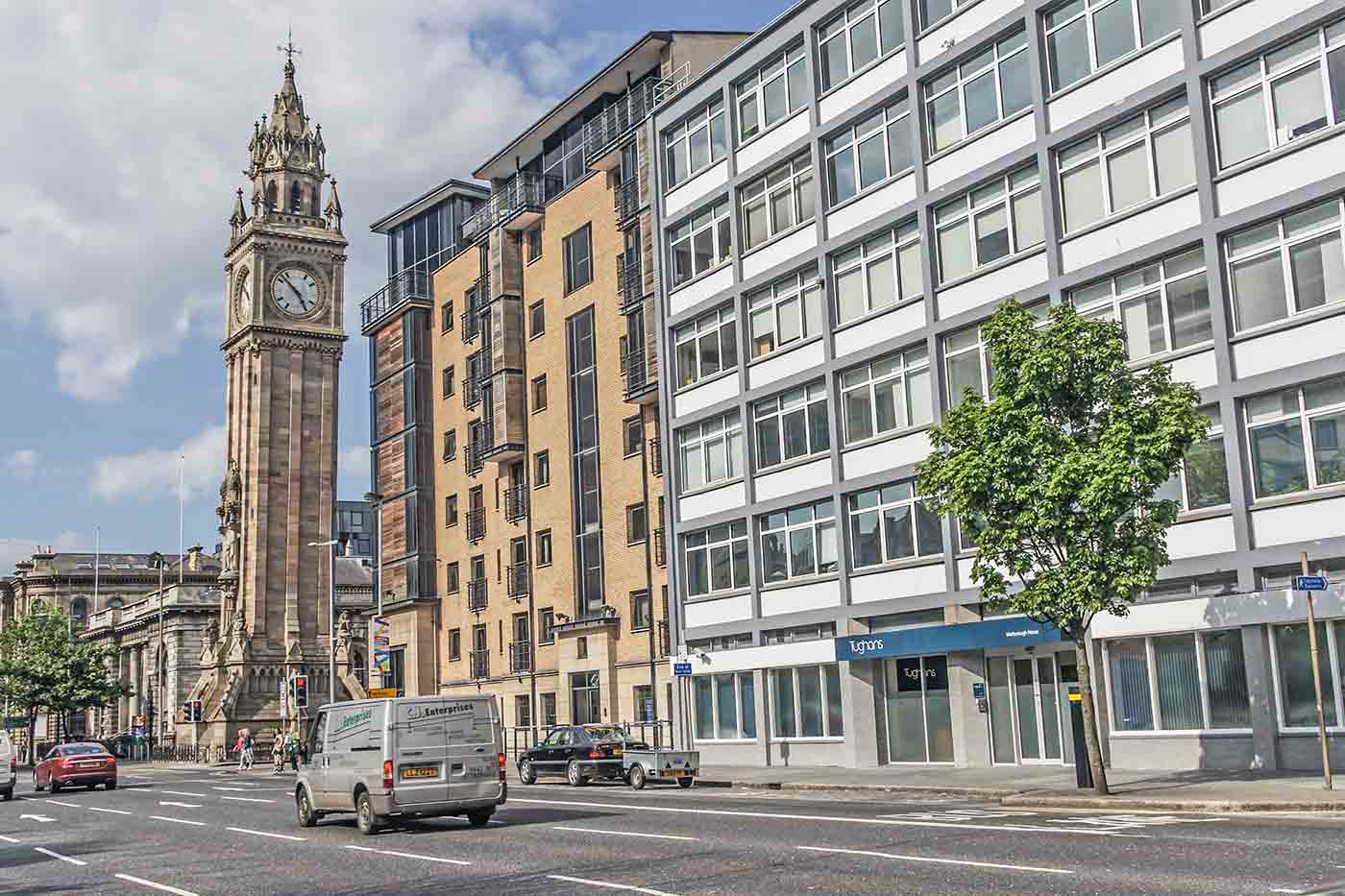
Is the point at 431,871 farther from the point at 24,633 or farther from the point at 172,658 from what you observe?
the point at 172,658

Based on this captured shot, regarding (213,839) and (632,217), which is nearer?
(213,839)

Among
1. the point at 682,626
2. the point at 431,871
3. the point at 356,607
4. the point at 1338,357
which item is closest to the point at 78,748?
the point at 682,626

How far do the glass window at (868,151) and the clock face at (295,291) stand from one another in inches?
2292

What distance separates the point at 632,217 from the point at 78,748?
83.9 feet

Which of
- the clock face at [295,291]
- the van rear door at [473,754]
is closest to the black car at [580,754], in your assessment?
the van rear door at [473,754]

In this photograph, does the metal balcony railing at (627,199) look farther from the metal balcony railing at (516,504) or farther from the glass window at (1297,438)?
the glass window at (1297,438)

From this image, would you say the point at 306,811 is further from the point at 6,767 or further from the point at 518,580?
the point at 518,580

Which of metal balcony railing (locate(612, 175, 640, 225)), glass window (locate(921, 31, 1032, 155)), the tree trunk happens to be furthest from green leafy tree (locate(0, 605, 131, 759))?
the tree trunk

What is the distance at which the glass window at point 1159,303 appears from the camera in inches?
1136

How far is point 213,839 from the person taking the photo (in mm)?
22188

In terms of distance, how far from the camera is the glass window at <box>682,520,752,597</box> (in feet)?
137

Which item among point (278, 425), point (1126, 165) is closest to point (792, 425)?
point (1126, 165)

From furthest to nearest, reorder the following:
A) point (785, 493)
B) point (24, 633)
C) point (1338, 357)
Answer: point (24, 633), point (785, 493), point (1338, 357)

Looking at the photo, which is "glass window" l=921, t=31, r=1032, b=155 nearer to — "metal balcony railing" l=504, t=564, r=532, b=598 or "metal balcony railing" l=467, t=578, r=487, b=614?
"metal balcony railing" l=504, t=564, r=532, b=598
